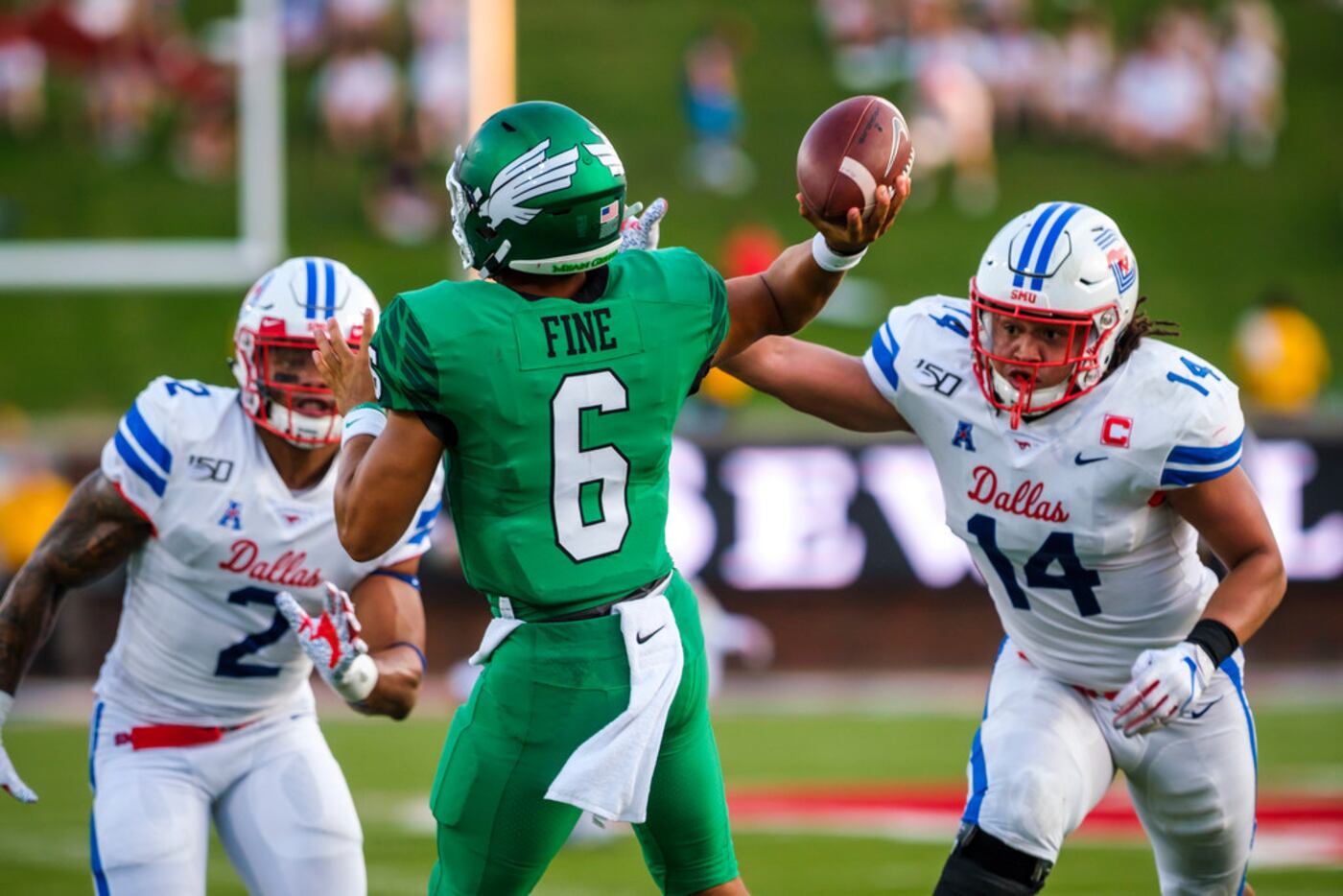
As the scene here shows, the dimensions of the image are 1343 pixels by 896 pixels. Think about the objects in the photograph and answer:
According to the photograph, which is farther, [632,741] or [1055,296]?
[1055,296]

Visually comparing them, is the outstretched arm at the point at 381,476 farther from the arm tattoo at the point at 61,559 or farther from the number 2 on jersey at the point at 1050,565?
the number 2 on jersey at the point at 1050,565

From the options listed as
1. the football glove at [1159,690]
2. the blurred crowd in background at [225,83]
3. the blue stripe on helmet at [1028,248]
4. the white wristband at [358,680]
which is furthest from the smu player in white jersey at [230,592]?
the blurred crowd in background at [225,83]

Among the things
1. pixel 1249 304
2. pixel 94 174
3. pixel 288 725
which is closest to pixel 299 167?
pixel 94 174

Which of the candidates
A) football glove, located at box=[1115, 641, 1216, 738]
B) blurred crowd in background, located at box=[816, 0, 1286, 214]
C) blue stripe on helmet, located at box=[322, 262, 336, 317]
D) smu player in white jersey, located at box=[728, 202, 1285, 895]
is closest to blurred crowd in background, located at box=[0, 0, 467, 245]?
blurred crowd in background, located at box=[816, 0, 1286, 214]

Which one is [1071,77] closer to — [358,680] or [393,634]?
[393,634]

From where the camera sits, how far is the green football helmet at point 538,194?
10.7 feet

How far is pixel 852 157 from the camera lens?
11.5ft

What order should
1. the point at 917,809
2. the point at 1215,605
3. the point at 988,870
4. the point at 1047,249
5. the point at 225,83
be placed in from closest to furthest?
1. the point at 988,870
2. the point at 1215,605
3. the point at 1047,249
4. the point at 917,809
5. the point at 225,83

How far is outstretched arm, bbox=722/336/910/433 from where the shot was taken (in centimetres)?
405

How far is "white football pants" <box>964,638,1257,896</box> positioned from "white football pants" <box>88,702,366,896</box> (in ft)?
4.34

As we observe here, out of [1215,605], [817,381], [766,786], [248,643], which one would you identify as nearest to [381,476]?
[248,643]

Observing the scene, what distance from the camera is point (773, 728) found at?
909 centimetres

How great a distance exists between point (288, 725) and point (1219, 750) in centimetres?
198

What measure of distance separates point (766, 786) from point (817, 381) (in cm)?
405
